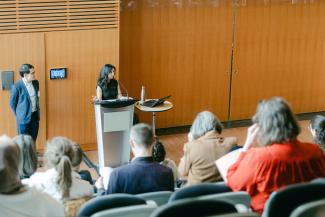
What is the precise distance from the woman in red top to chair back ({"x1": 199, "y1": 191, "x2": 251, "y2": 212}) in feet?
0.41

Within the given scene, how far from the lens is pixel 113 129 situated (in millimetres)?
7723

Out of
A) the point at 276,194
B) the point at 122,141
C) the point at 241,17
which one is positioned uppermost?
the point at 241,17

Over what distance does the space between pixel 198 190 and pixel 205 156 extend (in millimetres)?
929

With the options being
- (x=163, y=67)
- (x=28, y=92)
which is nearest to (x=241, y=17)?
(x=163, y=67)

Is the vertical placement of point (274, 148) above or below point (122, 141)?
above

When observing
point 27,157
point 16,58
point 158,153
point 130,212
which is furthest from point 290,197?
point 16,58

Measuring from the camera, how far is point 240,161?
4.41 metres

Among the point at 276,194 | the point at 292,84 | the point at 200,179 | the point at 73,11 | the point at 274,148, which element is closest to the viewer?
the point at 276,194

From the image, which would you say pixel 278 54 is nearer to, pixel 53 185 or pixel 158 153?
pixel 158 153

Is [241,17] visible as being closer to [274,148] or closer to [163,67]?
[163,67]

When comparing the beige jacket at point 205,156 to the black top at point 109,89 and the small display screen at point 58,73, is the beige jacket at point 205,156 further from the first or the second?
the small display screen at point 58,73

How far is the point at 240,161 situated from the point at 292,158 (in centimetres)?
38

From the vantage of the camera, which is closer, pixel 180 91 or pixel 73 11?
pixel 73 11

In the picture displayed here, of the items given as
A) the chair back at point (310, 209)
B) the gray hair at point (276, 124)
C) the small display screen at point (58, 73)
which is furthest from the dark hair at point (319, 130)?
the small display screen at point (58, 73)
